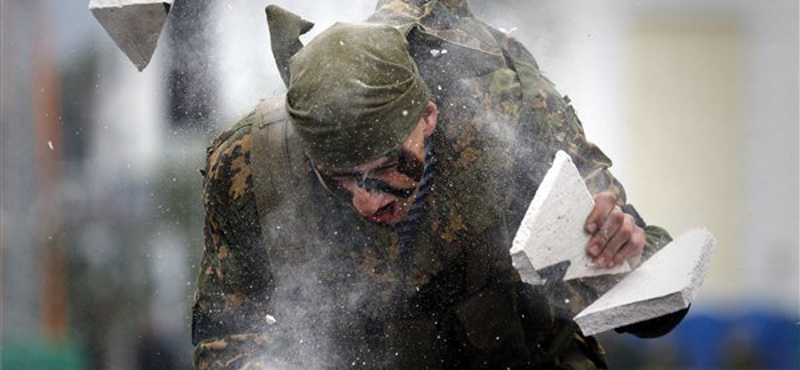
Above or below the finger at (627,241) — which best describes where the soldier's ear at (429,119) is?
above

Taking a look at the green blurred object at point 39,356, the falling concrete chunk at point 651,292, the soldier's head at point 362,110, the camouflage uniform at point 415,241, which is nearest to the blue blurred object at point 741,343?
the green blurred object at point 39,356

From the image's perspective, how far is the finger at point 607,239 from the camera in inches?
140

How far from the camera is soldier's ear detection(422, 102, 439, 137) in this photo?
3605mm

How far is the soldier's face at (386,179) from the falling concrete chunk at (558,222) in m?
0.28

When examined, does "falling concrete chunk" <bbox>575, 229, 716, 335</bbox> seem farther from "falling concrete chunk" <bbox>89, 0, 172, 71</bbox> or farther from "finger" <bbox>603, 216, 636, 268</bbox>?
"falling concrete chunk" <bbox>89, 0, 172, 71</bbox>

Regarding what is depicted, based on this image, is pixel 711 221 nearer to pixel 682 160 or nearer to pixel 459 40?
pixel 682 160

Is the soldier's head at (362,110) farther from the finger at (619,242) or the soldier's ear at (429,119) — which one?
the finger at (619,242)

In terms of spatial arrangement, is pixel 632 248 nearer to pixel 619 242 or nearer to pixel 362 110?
pixel 619 242

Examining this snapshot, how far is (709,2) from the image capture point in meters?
8.50

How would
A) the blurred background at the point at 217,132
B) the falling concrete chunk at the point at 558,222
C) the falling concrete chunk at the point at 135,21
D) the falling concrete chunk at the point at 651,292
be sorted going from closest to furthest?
the falling concrete chunk at the point at 558,222
the falling concrete chunk at the point at 651,292
the falling concrete chunk at the point at 135,21
the blurred background at the point at 217,132

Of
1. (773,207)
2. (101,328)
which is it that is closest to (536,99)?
(101,328)

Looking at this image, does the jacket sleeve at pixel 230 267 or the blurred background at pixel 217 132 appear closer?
the jacket sleeve at pixel 230 267

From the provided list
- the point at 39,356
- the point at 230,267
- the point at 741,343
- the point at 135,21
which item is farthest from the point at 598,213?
the point at 741,343

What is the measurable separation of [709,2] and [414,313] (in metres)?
5.09
